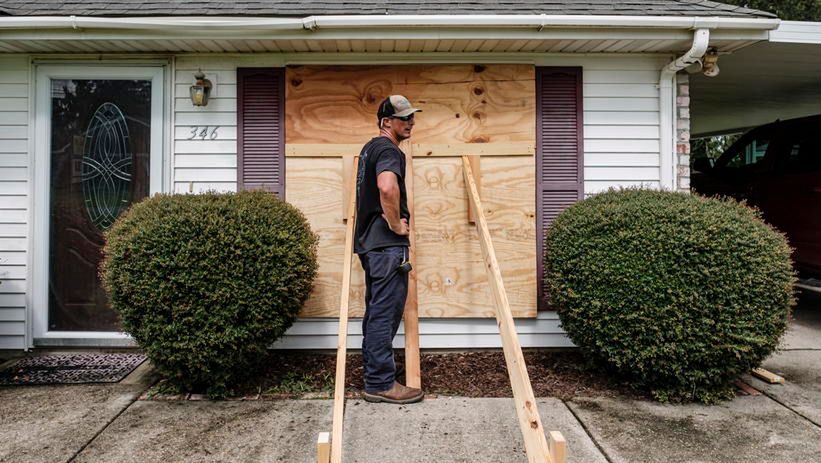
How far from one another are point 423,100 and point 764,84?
4.41 metres

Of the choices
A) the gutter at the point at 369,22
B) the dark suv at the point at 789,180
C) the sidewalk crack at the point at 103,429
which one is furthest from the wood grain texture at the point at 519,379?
the dark suv at the point at 789,180

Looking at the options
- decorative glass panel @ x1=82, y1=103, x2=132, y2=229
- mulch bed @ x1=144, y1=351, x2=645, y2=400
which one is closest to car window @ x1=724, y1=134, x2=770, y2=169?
mulch bed @ x1=144, y1=351, x2=645, y2=400

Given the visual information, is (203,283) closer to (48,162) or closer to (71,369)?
(71,369)

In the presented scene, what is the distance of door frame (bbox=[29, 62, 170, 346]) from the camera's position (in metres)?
4.16

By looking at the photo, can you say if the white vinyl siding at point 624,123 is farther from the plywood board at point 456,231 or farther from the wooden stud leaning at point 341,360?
the wooden stud leaning at point 341,360

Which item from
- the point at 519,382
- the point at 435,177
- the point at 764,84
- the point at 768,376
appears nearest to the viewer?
the point at 519,382

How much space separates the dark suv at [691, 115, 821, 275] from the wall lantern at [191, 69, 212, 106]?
5680 millimetres

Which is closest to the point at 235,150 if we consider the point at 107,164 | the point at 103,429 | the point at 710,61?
the point at 107,164

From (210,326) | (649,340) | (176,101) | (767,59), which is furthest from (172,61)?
(767,59)

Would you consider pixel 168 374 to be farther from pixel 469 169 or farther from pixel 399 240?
pixel 469 169

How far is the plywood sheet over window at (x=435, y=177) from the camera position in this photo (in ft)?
13.5

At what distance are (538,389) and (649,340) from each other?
0.80m

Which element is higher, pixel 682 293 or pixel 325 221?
pixel 325 221

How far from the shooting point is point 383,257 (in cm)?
318
